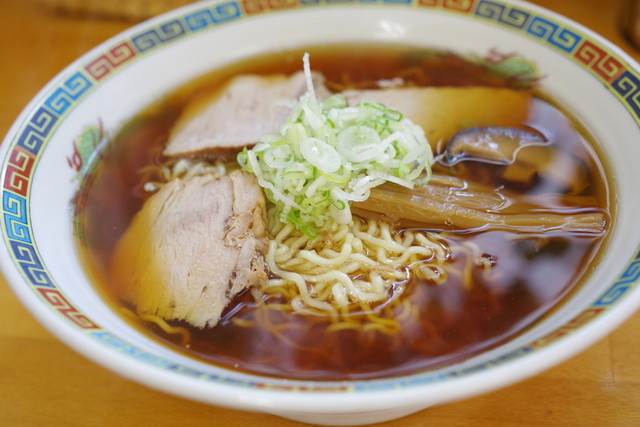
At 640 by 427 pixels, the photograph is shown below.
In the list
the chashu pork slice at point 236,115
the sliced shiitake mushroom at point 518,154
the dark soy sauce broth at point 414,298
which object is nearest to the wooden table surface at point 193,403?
the dark soy sauce broth at point 414,298

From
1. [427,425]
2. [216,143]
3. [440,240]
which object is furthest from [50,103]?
[427,425]

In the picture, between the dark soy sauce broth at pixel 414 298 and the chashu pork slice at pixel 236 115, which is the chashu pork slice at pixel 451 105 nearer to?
the dark soy sauce broth at pixel 414 298

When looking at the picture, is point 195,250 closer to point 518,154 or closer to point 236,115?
point 236,115

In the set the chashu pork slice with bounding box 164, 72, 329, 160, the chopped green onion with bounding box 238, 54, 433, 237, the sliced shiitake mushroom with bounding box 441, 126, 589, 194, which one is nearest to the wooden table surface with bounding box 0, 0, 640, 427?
the sliced shiitake mushroom with bounding box 441, 126, 589, 194

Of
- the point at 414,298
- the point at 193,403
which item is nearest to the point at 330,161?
the point at 414,298

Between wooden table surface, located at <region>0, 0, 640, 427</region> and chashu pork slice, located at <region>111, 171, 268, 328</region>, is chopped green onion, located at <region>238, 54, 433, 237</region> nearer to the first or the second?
chashu pork slice, located at <region>111, 171, 268, 328</region>

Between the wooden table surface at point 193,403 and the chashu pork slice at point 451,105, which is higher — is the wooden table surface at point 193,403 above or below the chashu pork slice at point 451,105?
below
